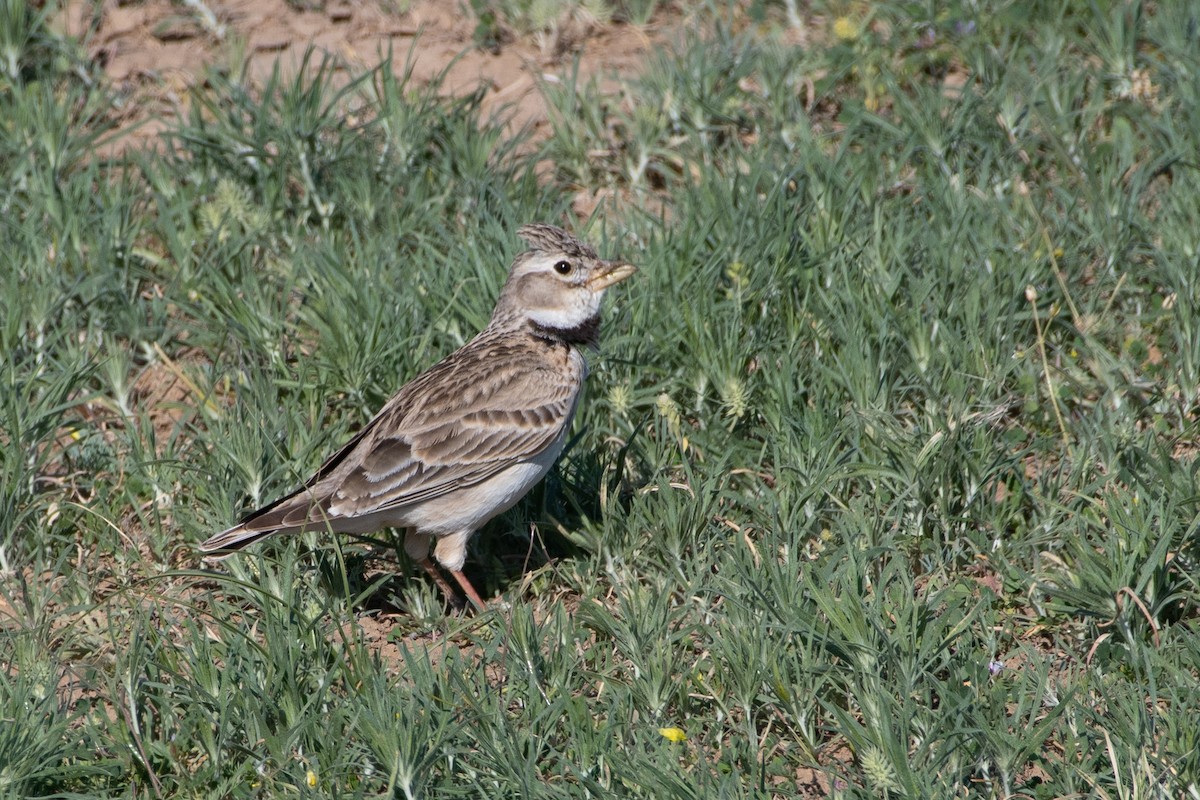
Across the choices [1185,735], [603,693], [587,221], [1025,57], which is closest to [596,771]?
[603,693]

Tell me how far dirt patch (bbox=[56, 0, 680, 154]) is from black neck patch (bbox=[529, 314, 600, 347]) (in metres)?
2.69

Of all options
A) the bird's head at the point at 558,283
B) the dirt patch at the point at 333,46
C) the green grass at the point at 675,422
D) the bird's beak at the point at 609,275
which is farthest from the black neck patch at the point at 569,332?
the dirt patch at the point at 333,46

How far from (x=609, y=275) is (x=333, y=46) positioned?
12.3 ft

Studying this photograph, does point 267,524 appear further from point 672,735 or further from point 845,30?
point 845,30

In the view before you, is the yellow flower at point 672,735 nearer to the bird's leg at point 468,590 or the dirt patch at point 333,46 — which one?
the bird's leg at point 468,590

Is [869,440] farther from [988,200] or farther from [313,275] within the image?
[313,275]

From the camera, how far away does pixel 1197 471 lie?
17.6 ft

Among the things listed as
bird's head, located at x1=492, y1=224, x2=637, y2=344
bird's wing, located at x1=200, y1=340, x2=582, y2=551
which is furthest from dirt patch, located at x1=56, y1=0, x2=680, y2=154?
bird's wing, located at x1=200, y1=340, x2=582, y2=551

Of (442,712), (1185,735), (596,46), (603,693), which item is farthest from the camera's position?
(596,46)

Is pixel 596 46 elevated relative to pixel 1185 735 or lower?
elevated

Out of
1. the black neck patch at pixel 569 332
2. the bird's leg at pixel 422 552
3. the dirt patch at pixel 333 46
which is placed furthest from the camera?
the dirt patch at pixel 333 46

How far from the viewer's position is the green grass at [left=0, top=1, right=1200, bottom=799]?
4621 millimetres

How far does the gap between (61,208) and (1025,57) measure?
5.53m

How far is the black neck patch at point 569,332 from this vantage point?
235 inches
